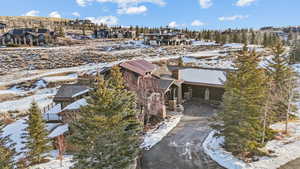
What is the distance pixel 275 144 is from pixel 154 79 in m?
12.9

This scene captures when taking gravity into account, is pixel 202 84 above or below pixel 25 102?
above

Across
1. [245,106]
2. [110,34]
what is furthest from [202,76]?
[110,34]

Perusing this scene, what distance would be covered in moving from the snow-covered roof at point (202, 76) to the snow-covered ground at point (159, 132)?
21.3 ft

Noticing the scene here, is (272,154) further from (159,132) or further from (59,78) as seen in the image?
(59,78)

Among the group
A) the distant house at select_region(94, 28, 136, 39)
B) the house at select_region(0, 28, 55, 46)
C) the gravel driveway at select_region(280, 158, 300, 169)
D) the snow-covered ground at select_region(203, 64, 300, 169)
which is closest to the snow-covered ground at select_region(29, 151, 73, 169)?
the snow-covered ground at select_region(203, 64, 300, 169)

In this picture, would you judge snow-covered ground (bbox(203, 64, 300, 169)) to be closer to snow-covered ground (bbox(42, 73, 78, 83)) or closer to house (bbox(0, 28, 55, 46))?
snow-covered ground (bbox(42, 73, 78, 83))

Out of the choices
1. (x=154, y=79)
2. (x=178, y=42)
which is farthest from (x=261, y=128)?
(x=178, y=42)

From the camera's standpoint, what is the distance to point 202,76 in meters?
27.2

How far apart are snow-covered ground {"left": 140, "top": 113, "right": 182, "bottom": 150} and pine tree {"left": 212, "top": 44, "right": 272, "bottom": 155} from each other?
5.59 metres

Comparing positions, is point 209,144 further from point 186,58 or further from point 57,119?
point 186,58

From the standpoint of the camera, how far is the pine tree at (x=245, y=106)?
503 inches

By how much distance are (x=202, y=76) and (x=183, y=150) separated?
1427 cm

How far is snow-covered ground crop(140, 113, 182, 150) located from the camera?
16.2 meters

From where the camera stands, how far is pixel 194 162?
1346 centimetres
